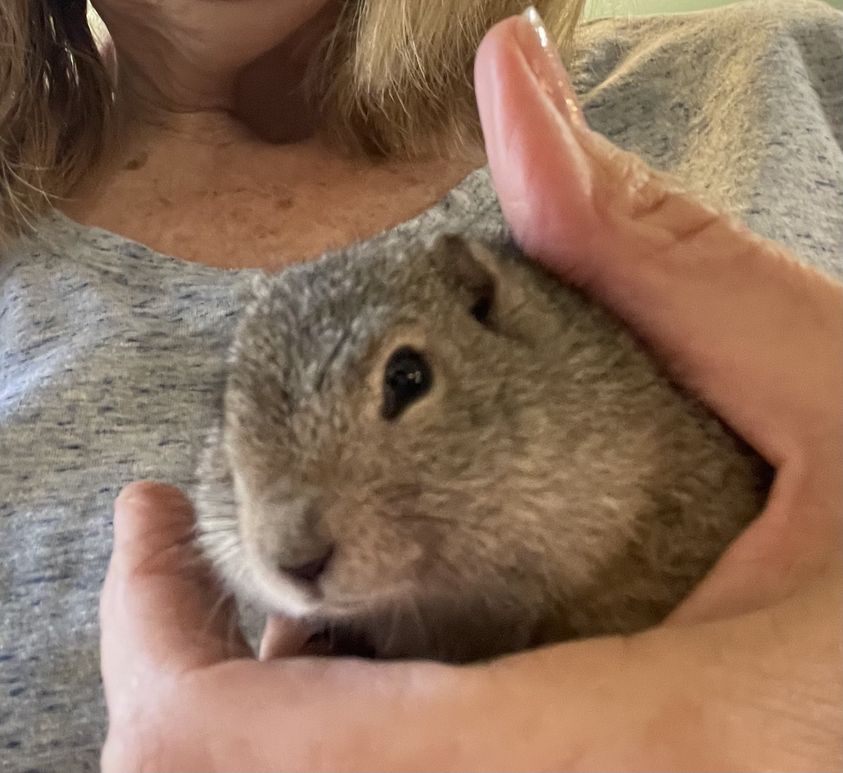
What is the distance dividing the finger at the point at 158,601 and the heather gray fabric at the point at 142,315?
161mm

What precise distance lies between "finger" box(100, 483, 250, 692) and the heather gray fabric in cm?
16

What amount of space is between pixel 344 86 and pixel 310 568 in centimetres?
114

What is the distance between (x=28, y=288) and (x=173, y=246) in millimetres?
232

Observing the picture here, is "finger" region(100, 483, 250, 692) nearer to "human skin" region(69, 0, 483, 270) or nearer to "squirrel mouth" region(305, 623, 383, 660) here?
"squirrel mouth" region(305, 623, 383, 660)

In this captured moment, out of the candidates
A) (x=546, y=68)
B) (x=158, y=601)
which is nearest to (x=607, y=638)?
(x=158, y=601)

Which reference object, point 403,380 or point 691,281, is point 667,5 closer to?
point 691,281

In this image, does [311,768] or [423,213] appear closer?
[311,768]

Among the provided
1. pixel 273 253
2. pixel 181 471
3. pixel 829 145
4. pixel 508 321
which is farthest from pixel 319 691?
pixel 829 145

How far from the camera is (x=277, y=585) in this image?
0.81m

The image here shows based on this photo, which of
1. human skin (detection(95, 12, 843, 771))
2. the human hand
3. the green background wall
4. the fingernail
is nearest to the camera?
human skin (detection(95, 12, 843, 771))

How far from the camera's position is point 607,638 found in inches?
31.5

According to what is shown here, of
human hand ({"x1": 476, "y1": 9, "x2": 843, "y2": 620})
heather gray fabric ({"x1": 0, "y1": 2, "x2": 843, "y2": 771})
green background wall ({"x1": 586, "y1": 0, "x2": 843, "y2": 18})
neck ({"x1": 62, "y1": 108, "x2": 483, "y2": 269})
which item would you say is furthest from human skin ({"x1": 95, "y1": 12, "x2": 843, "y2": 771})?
green background wall ({"x1": 586, "y1": 0, "x2": 843, "y2": 18})

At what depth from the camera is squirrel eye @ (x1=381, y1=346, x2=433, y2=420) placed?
833 millimetres

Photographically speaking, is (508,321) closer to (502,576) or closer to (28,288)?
(502,576)
